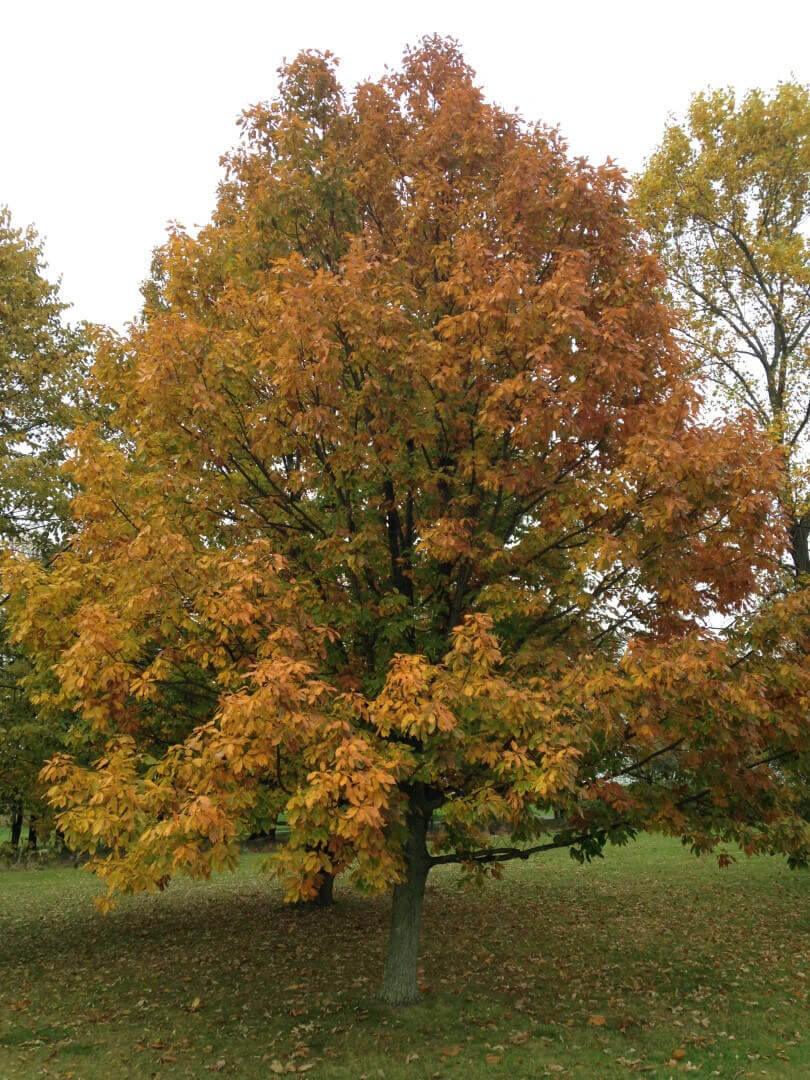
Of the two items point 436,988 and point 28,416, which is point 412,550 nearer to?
point 436,988

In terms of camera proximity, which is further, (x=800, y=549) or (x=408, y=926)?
(x=800, y=549)

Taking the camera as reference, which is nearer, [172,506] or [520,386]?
[520,386]

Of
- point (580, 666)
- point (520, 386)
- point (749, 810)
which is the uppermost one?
point (520, 386)

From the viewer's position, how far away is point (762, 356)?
15.1 meters

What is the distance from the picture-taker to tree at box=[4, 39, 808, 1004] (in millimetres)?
5773

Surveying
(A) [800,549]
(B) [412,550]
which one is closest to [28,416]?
(B) [412,550]

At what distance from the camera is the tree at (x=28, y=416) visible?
11.4 meters

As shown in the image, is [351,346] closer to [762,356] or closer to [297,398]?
[297,398]

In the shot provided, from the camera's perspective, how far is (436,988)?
900 centimetres

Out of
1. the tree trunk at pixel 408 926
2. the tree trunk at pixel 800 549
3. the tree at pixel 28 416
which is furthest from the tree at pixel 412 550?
the tree trunk at pixel 800 549

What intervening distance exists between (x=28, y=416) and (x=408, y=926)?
32.0 feet

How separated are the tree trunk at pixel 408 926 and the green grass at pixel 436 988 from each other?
0.27m

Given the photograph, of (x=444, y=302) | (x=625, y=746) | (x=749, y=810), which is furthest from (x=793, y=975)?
(x=444, y=302)

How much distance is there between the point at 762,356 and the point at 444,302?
987 cm
